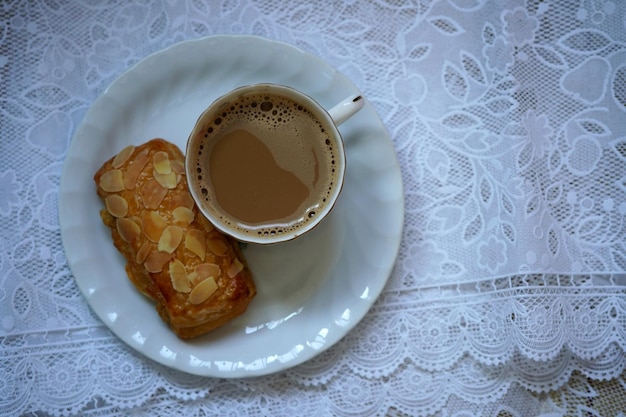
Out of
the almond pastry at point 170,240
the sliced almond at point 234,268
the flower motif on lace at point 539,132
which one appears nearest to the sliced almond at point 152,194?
the almond pastry at point 170,240

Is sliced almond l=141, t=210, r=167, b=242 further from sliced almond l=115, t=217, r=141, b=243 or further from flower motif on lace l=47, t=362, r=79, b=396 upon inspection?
flower motif on lace l=47, t=362, r=79, b=396

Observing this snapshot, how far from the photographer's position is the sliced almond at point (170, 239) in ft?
4.25

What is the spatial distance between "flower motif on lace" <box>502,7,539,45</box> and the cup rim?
551mm

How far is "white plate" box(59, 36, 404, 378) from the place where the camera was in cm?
135

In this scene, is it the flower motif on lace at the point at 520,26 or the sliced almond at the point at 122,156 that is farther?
the flower motif on lace at the point at 520,26

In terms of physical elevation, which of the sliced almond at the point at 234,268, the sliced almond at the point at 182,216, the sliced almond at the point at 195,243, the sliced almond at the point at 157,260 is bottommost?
the sliced almond at the point at 234,268

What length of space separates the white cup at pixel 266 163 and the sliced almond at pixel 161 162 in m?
0.08

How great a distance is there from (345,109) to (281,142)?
0.54ft

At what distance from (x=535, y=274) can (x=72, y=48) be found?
1.24 meters

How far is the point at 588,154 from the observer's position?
4.80 ft

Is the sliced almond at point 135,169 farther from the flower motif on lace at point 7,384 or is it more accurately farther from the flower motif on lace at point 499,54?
the flower motif on lace at point 499,54

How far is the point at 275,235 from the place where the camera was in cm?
129

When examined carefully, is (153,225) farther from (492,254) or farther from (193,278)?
(492,254)

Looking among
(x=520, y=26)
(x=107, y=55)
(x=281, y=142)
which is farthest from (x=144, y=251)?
(x=520, y=26)
